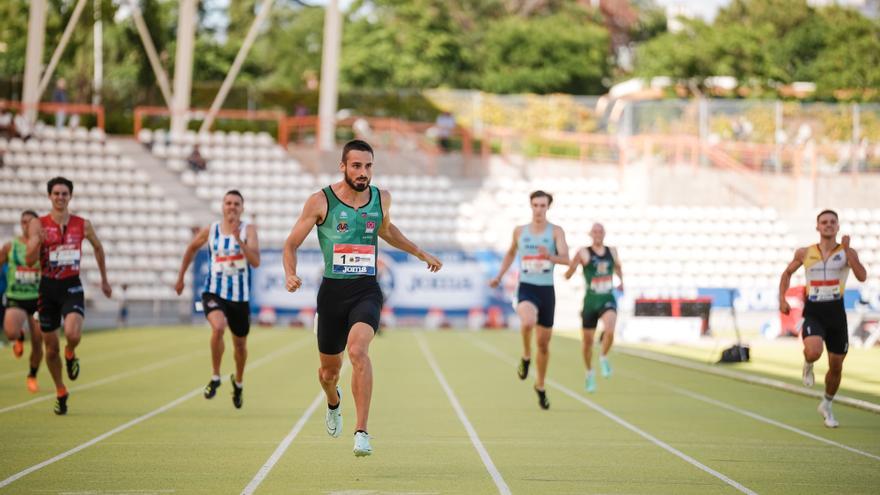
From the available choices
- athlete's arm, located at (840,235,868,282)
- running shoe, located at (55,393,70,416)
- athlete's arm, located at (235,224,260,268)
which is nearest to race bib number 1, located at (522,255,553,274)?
athlete's arm, located at (235,224,260,268)

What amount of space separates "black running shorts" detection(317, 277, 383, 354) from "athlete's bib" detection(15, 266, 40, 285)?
266 inches

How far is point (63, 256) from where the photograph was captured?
12367mm

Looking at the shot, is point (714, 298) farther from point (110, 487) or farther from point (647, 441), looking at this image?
point (110, 487)

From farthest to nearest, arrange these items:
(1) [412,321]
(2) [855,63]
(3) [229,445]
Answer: (2) [855,63] < (1) [412,321] < (3) [229,445]

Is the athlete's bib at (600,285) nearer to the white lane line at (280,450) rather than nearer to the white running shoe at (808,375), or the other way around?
the white lane line at (280,450)

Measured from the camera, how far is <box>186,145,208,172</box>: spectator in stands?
39438 mm

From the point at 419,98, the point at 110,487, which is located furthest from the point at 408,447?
the point at 419,98

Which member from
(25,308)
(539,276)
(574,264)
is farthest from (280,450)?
(25,308)

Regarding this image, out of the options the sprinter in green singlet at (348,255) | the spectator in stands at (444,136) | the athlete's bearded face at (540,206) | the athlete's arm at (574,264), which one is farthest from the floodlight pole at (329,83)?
the sprinter in green singlet at (348,255)

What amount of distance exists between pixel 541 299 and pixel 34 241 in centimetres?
494

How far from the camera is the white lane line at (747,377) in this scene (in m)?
14.1

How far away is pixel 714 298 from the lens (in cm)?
3120

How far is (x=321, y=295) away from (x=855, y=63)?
5951 cm

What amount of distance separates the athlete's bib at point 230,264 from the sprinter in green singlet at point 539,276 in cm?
251
